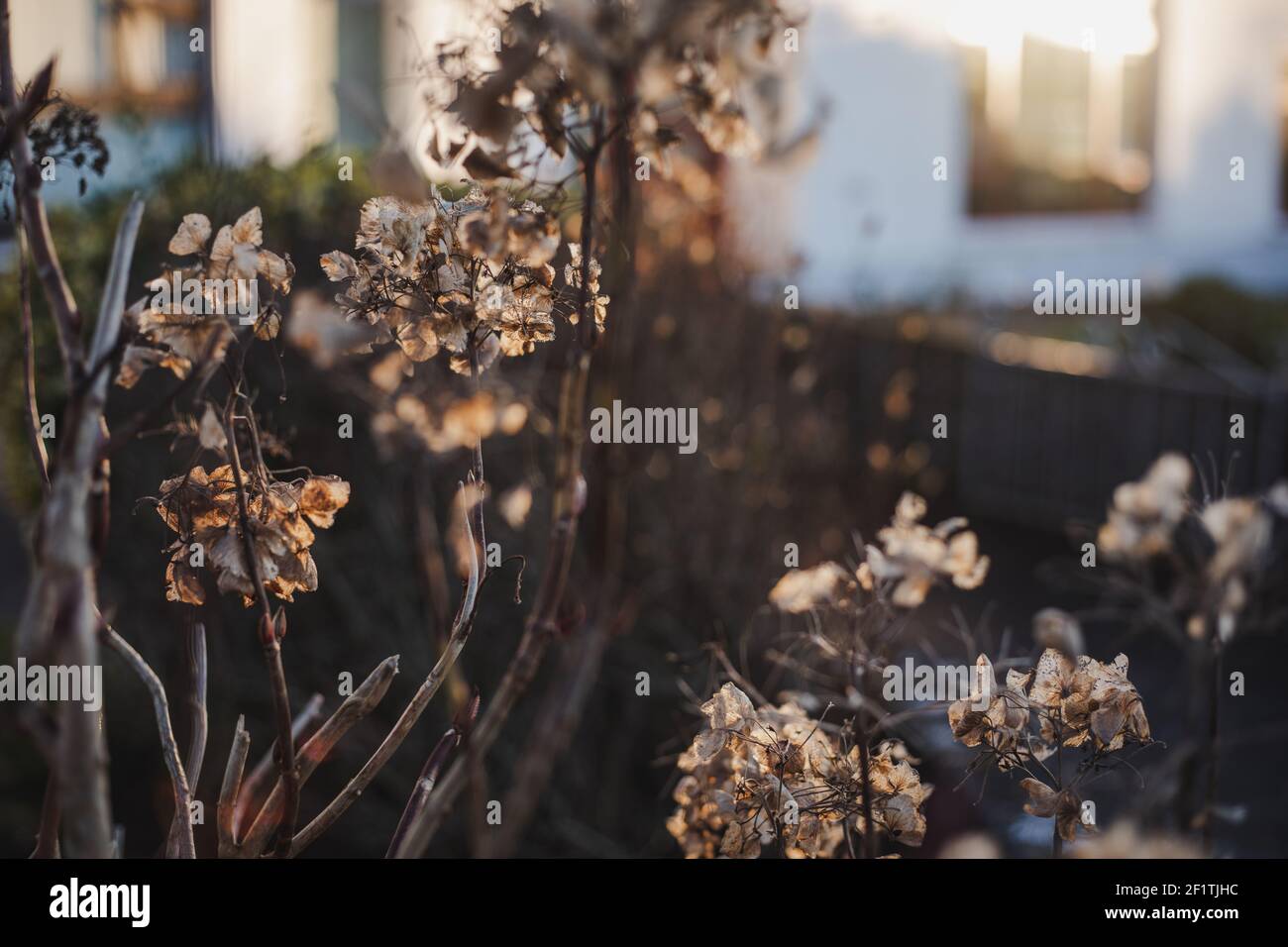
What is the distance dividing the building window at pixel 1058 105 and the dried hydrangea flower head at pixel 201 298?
29.2ft

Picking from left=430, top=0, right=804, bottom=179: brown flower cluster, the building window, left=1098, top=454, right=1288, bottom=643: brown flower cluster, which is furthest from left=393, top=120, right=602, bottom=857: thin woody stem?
the building window

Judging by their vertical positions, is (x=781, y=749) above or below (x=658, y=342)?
below

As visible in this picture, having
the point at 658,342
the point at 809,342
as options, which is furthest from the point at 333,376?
the point at 809,342

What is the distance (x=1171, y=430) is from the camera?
5.10 m

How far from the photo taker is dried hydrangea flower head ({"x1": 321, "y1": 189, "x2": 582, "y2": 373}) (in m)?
1.07

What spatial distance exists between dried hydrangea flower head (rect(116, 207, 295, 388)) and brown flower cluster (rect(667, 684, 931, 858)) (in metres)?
0.54

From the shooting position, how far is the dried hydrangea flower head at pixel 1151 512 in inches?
72.9

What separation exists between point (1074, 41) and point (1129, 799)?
8.07 m

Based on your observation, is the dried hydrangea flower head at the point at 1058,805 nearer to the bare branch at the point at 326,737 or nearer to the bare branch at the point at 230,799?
the bare branch at the point at 326,737

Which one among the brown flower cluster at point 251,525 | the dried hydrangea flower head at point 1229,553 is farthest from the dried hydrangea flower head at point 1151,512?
the brown flower cluster at point 251,525

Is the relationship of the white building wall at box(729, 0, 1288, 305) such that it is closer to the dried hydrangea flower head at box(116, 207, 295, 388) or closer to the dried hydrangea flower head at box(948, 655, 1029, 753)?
the dried hydrangea flower head at box(948, 655, 1029, 753)

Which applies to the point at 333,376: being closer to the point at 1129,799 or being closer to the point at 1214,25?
the point at 1129,799
